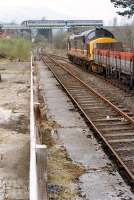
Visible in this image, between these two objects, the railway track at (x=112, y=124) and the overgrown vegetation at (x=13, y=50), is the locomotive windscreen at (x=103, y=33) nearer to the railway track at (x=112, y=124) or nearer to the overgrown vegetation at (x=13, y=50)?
the railway track at (x=112, y=124)

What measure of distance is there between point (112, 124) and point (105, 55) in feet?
44.2

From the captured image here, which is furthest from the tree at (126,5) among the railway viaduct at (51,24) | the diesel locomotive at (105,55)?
the railway viaduct at (51,24)

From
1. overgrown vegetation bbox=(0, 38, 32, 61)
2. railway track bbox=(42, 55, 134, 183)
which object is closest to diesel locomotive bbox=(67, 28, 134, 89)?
railway track bbox=(42, 55, 134, 183)

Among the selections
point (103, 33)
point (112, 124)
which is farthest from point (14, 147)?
point (103, 33)

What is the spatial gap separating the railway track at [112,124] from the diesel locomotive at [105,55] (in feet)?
6.17

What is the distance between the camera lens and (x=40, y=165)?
25.4 feet

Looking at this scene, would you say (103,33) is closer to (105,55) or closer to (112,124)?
(105,55)

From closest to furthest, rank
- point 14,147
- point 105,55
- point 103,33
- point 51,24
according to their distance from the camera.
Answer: point 14,147
point 105,55
point 103,33
point 51,24

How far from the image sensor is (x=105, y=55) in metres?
26.6

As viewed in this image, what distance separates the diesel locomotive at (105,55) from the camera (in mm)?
21266

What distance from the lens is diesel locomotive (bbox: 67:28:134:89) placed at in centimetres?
2127

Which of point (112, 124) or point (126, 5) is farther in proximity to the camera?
point (126, 5)

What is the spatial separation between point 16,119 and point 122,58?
332 inches

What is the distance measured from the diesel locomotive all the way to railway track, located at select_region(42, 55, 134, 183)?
6.17 ft
